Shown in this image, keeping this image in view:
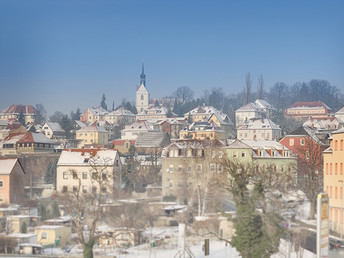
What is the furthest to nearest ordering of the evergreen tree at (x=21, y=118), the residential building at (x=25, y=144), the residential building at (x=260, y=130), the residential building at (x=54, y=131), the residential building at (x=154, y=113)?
1. the residential building at (x=154, y=113)
2. the evergreen tree at (x=21, y=118)
3. the residential building at (x=54, y=131)
4. the residential building at (x=260, y=130)
5. the residential building at (x=25, y=144)

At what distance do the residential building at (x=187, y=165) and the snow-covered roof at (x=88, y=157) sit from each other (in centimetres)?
481

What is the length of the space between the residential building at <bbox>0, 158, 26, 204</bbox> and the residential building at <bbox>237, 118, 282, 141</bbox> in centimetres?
6091

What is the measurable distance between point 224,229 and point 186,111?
116850 mm

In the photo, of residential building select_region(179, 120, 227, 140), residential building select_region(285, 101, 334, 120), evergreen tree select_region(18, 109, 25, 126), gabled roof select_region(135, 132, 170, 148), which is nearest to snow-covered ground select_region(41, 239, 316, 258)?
gabled roof select_region(135, 132, 170, 148)

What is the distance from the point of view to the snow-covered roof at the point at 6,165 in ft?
186

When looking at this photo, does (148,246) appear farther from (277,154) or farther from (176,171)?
(277,154)

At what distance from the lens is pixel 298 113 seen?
157 metres

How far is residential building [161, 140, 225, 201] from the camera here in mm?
55062

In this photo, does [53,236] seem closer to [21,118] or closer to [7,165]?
[7,165]

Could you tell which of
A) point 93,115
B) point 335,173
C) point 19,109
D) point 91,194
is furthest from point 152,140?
point 19,109

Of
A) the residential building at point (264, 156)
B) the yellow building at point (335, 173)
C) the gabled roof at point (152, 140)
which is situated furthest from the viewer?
the gabled roof at point (152, 140)

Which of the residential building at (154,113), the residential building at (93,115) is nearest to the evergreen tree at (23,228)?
the residential building at (154,113)

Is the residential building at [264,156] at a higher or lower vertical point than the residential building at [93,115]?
lower

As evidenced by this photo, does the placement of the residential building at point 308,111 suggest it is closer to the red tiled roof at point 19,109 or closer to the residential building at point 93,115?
the residential building at point 93,115
